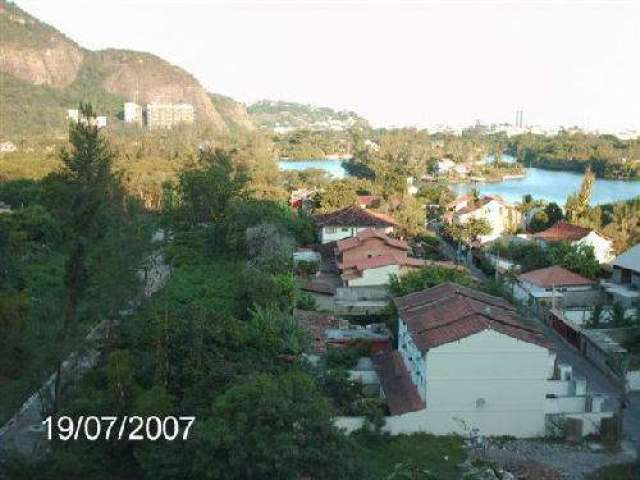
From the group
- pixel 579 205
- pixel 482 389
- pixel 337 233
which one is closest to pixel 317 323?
pixel 482 389

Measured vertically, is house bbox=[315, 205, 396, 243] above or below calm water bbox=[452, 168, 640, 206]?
above

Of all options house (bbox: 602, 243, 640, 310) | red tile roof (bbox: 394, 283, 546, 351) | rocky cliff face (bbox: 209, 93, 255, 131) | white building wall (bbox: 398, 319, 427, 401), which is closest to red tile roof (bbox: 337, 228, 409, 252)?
house (bbox: 602, 243, 640, 310)

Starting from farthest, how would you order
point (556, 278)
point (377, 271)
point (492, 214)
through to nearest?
point (492, 214), point (556, 278), point (377, 271)

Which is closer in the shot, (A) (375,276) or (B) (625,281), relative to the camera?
(A) (375,276)

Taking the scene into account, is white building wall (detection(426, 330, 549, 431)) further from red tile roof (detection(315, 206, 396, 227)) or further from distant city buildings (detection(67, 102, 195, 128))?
distant city buildings (detection(67, 102, 195, 128))

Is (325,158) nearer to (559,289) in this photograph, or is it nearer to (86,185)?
(559,289)

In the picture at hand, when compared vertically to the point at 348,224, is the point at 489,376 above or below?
below
